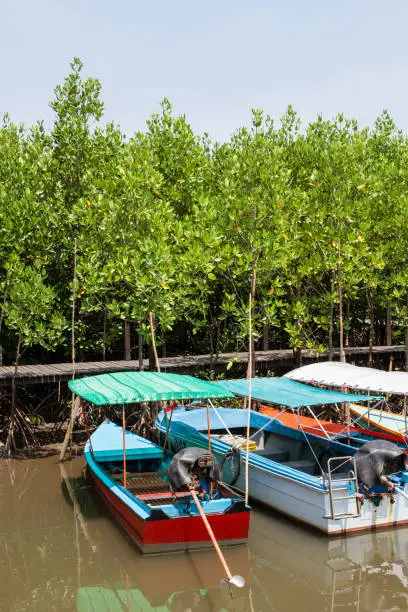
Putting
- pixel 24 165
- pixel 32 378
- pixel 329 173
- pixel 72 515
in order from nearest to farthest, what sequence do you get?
pixel 72 515 → pixel 32 378 → pixel 24 165 → pixel 329 173

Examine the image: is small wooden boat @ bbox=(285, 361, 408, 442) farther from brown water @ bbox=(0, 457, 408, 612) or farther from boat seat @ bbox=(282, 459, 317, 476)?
brown water @ bbox=(0, 457, 408, 612)

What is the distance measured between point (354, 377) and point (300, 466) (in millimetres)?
2198

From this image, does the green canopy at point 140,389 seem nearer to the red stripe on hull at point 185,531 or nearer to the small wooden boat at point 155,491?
the small wooden boat at point 155,491

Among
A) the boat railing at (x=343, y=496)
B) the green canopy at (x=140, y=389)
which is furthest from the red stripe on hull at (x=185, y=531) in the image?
the green canopy at (x=140, y=389)

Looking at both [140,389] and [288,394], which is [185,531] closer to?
[140,389]

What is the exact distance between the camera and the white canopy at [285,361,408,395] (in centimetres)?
1195

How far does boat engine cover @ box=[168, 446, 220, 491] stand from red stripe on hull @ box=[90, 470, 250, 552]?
0.57m

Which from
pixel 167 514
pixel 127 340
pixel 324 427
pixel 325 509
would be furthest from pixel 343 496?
pixel 127 340

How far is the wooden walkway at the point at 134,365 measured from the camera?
1603cm

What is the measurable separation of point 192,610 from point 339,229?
12.3 m

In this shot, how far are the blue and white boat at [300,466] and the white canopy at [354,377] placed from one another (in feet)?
1.55

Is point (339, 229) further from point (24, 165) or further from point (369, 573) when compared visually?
point (369, 573)

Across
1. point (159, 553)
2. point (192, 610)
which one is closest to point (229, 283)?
point (159, 553)

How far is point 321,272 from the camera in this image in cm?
1900
